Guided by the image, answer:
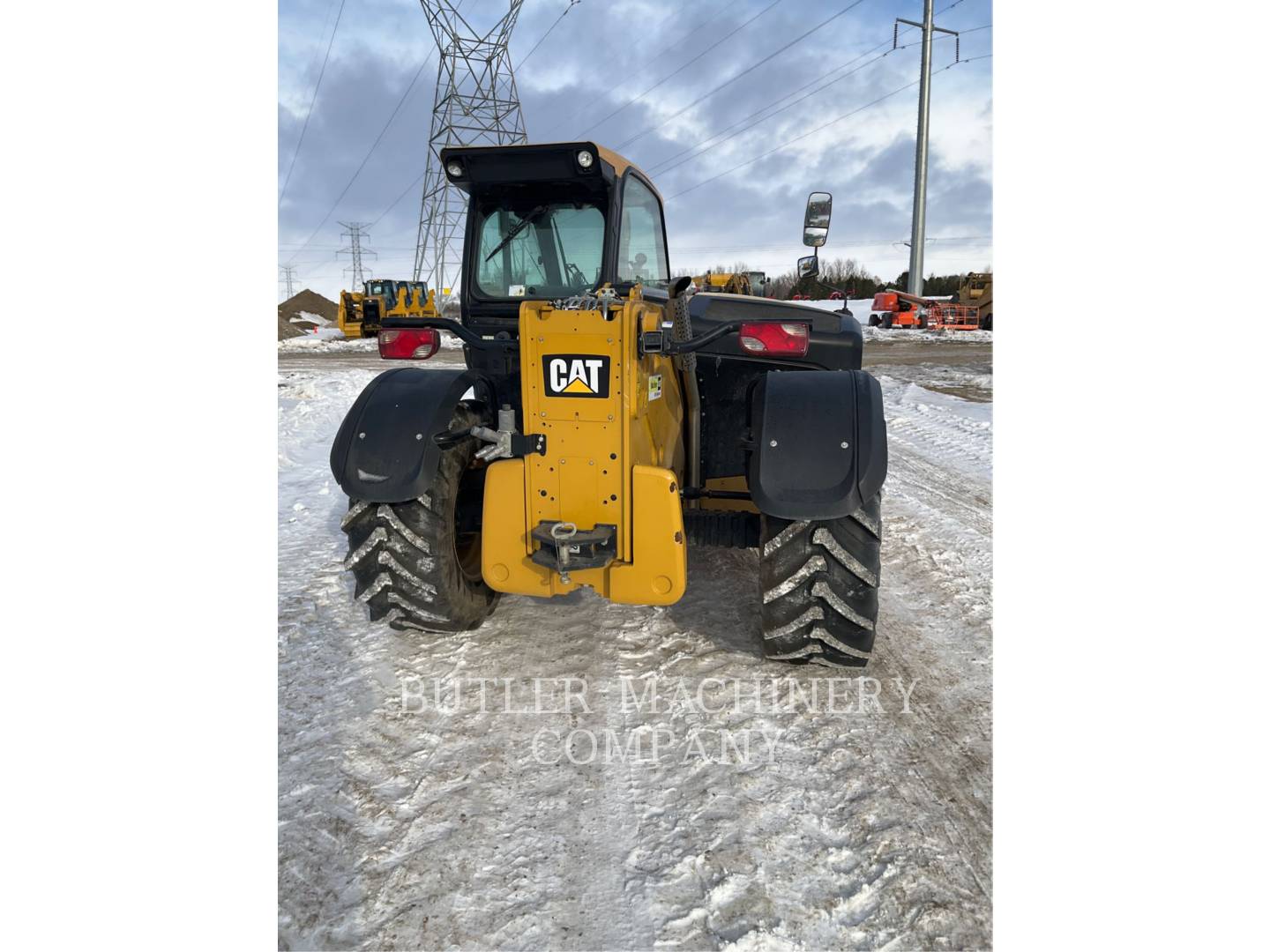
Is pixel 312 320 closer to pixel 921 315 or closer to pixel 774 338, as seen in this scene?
pixel 921 315

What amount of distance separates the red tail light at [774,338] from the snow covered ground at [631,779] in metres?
1.48

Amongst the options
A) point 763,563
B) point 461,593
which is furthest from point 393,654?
point 763,563

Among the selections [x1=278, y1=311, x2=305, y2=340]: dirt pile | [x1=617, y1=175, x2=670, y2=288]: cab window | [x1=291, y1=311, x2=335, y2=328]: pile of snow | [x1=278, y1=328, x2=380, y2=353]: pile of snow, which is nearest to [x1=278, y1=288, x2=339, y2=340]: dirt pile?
[x1=291, y1=311, x2=335, y2=328]: pile of snow

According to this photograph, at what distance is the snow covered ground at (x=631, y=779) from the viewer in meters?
2.18

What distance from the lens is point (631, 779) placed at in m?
2.76

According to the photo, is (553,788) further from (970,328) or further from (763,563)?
(970,328)

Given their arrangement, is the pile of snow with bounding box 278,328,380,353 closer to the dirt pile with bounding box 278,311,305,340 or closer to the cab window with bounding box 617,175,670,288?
the dirt pile with bounding box 278,311,305,340

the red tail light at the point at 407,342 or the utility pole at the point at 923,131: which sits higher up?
the utility pole at the point at 923,131

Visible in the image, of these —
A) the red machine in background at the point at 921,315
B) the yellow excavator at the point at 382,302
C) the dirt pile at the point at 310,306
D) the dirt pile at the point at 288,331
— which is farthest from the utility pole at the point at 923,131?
the dirt pile at the point at 310,306

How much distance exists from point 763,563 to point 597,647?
0.95 m

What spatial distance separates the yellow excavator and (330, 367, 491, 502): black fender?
20985mm

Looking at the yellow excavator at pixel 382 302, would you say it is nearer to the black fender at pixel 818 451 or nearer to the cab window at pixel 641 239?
the cab window at pixel 641 239

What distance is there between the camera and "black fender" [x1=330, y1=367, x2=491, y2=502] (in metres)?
3.47

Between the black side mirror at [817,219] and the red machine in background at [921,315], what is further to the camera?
the red machine in background at [921,315]
